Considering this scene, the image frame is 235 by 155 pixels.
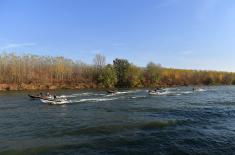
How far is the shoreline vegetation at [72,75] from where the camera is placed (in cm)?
12456

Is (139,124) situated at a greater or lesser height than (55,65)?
lesser

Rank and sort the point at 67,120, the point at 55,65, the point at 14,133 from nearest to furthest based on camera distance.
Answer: the point at 14,133 < the point at 67,120 < the point at 55,65

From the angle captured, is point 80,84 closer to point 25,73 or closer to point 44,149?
point 25,73

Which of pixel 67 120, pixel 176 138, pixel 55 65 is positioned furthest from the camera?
pixel 55 65

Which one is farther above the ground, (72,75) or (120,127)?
(72,75)

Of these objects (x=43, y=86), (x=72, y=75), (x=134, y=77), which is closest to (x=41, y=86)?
(x=43, y=86)

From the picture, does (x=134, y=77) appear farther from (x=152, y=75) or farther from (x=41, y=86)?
(x=41, y=86)

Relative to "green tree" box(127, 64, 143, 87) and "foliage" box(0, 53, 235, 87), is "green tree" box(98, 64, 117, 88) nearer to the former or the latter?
"foliage" box(0, 53, 235, 87)

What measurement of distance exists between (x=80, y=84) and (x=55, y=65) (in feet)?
97.2

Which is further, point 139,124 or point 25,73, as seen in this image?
point 25,73

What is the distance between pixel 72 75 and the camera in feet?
481

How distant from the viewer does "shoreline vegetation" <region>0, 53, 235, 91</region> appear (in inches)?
4904

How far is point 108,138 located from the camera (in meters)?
27.8

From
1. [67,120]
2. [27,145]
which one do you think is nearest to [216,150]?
[27,145]
